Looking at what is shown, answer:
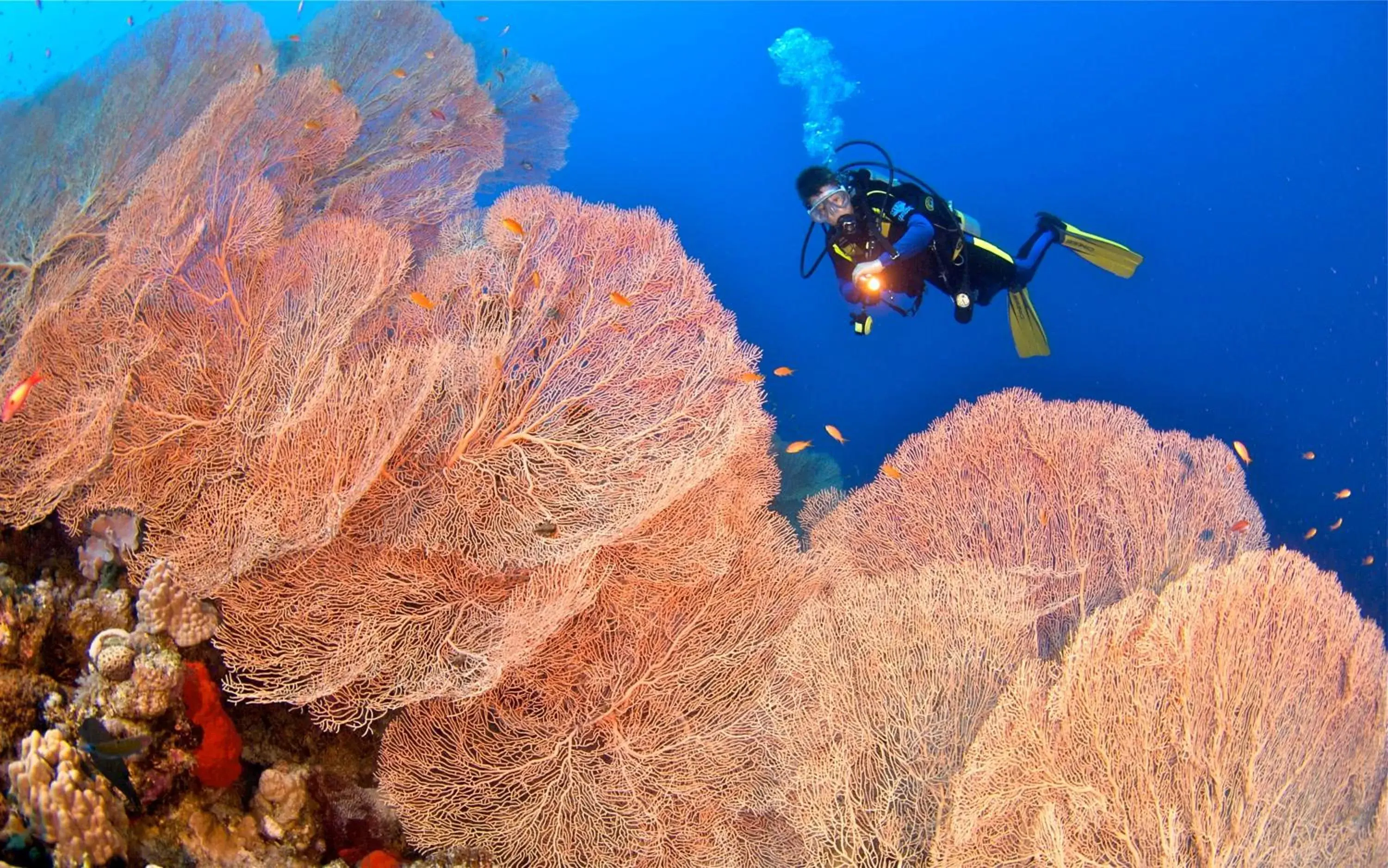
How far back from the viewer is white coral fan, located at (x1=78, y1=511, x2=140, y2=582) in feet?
11.8

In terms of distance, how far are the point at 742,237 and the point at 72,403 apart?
24.0 meters

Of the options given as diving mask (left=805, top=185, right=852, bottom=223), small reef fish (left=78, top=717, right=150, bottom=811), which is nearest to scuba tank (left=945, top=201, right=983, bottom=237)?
diving mask (left=805, top=185, right=852, bottom=223)

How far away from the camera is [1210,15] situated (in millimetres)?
21062

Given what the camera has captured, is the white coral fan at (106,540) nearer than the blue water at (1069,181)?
Yes

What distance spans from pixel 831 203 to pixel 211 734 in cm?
537

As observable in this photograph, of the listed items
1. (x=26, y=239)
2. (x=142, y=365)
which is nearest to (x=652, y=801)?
(x=142, y=365)

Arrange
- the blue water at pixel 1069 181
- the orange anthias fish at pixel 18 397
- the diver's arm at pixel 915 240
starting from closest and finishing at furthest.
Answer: the orange anthias fish at pixel 18 397, the diver's arm at pixel 915 240, the blue water at pixel 1069 181

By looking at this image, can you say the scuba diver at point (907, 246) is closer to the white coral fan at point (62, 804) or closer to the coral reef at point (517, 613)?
the coral reef at point (517, 613)

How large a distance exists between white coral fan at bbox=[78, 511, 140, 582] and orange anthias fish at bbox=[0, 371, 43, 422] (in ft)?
2.23

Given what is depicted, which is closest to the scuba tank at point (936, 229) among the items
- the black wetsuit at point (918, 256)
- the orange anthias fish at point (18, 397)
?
the black wetsuit at point (918, 256)

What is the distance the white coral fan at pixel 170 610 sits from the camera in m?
3.25

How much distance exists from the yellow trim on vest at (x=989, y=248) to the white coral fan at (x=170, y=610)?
6.63 m

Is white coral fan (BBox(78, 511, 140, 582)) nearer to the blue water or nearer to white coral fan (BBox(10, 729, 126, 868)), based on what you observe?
white coral fan (BBox(10, 729, 126, 868))

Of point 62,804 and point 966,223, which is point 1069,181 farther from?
point 62,804
